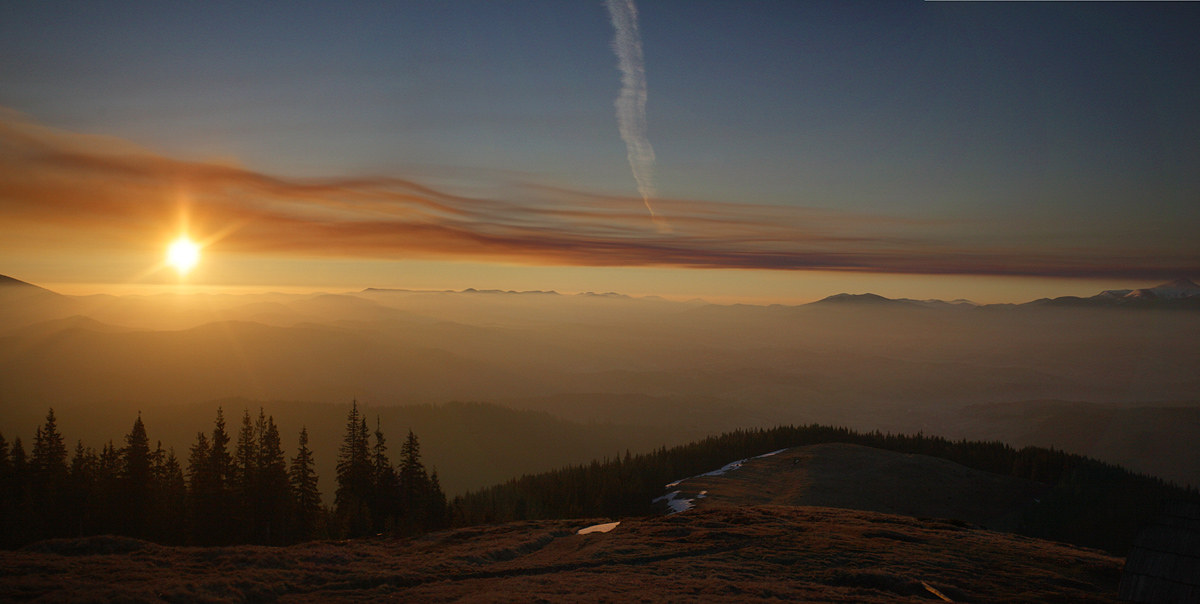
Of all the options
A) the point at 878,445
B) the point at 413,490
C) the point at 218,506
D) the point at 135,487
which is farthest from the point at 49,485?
the point at 878,445

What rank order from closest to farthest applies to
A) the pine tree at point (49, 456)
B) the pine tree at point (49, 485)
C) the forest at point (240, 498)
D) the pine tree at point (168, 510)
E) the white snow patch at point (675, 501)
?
the pine tree at point (49, 485) → the forest at point (240, 498) → the pine tree at point (49, 456) → the pine tree at point (168, 510) → the white snow patch at point (675, 501)

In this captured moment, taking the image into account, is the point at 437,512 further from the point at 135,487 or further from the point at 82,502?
the point at 82,502

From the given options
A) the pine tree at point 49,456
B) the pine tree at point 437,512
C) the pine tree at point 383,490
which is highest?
the pine tree at point 49,456

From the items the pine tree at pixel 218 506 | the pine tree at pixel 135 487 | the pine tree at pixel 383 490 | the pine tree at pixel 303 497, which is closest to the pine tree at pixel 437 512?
the pine tree at pixel 383 490

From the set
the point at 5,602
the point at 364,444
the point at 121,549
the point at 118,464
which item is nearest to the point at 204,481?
the point at 118,464

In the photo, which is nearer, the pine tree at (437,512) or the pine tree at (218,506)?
the pine tree at (218,506)

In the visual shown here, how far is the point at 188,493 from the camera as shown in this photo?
5131 centimetres

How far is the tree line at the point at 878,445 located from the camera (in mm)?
68562

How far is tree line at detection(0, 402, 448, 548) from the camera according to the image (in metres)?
48.2

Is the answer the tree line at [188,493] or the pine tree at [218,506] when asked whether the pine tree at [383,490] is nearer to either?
the tree line at [188,493]

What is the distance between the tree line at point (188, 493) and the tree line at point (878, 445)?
12.2 meters

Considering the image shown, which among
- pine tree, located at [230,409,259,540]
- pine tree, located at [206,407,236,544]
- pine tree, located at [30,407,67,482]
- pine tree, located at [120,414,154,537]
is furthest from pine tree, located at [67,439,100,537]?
pine tree, located at [230,409,259,540]

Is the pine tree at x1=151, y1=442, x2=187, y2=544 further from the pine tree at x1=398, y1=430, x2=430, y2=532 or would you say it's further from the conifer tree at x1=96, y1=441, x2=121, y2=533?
the pine tree at x1=398, y1=430, x2=430, y2=532

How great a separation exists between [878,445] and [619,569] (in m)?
101
